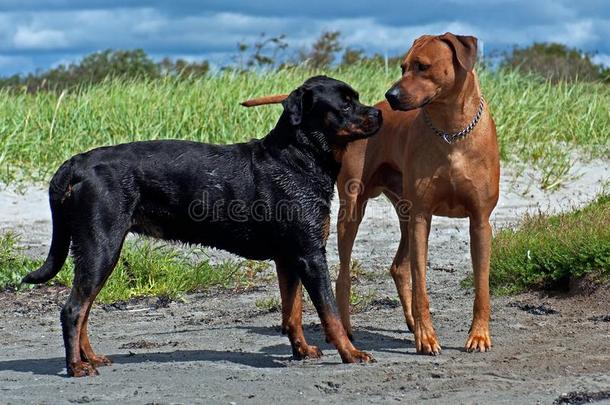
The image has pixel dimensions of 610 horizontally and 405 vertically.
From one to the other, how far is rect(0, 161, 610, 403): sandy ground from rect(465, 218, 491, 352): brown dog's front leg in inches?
3.9

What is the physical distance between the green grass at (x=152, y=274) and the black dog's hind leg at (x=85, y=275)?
9.97ft

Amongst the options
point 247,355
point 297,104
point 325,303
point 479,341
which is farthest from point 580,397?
point 297,104

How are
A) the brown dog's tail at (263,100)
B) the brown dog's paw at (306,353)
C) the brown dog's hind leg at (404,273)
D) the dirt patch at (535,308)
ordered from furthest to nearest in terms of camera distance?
the dirt patch at (535,308) < the brown dog's hind leg at (404,273) < the brown dog's tail at (263,100) < the brown dog's paw at (306,353)

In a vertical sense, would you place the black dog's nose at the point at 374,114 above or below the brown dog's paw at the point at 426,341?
above

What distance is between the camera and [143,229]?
6965mm

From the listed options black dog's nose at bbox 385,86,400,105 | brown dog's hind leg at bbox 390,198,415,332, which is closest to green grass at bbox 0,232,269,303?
brown dog's hind leg at bbox 390,198,415,332

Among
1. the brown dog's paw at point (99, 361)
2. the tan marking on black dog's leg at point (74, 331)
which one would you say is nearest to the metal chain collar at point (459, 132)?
the tan marking on black dog's leg at point (74, 331)

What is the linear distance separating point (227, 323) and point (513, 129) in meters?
7.64

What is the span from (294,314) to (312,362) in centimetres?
31

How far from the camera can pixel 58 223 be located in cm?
694

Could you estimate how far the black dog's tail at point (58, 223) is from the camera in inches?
266

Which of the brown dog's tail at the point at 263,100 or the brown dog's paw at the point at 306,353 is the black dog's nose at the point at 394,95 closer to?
the brown dog's tail at the point at 263,100

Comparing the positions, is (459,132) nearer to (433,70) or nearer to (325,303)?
(433,70)

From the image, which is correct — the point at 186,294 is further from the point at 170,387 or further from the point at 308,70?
the point at 308,70
